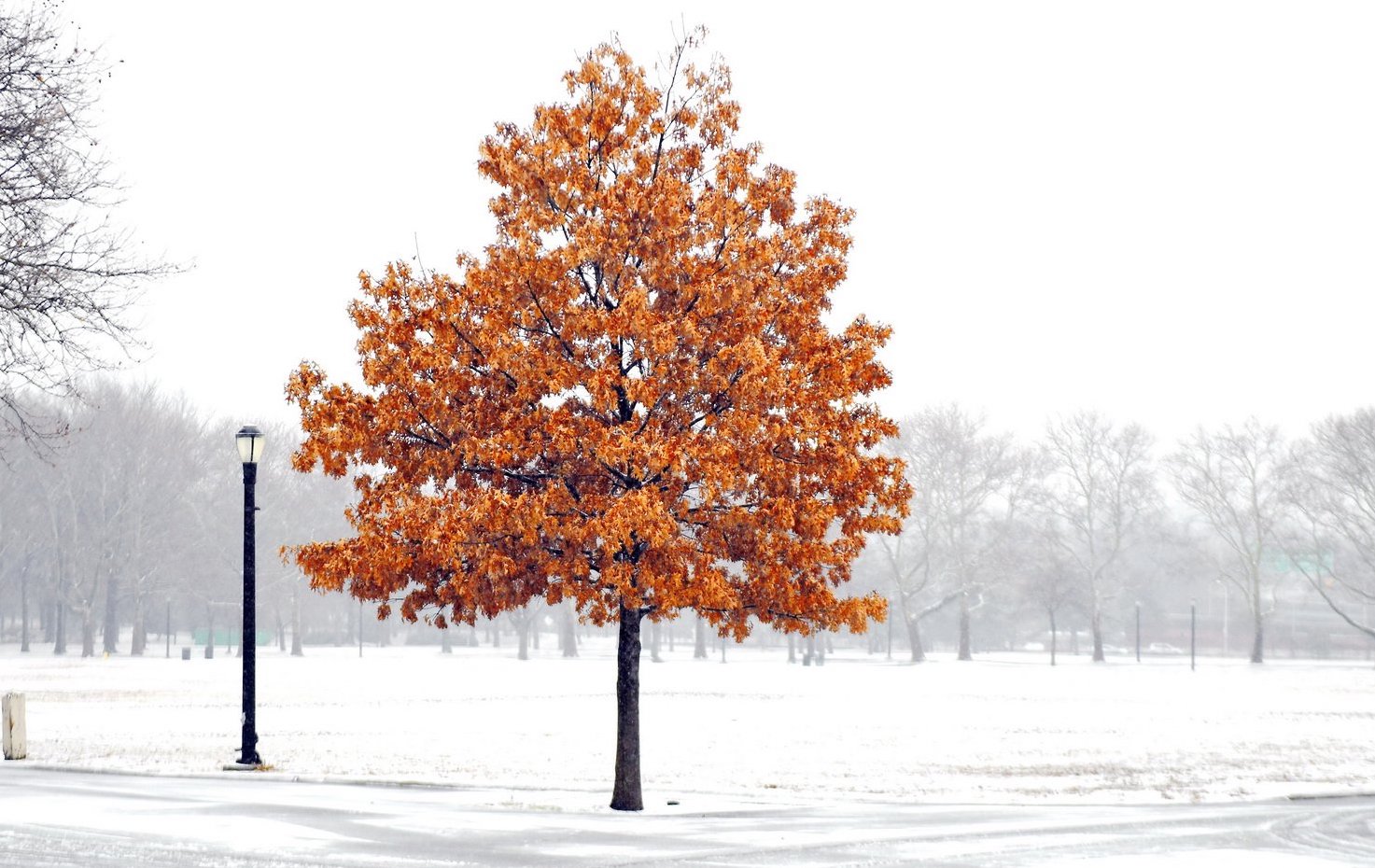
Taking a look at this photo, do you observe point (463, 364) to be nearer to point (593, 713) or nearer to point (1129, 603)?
point (593, 713)

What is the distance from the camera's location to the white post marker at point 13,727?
19719 mm

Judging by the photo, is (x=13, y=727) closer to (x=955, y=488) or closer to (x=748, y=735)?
(x=748, y=735)

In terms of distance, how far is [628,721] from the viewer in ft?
54.7

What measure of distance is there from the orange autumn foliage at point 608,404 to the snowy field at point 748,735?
3.30m

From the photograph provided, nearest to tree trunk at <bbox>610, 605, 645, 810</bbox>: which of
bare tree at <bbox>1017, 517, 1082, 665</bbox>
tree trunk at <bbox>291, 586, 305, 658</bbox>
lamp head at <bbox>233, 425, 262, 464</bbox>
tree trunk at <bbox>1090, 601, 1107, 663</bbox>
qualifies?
lamp head at <bbox>233, 425, 262, 464</bbox>

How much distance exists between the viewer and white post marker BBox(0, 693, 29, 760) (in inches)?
776

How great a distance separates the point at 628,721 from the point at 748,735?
13.1 m

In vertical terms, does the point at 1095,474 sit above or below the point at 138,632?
above

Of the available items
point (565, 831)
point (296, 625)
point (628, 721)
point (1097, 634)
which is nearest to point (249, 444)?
point (628, 721)

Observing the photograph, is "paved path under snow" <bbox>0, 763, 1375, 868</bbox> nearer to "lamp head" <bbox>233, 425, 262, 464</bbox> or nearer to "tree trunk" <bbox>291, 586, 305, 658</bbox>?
"lamp head" <bbox>233, 425, 262, 464</bbox>

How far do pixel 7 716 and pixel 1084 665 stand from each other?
69688 mm

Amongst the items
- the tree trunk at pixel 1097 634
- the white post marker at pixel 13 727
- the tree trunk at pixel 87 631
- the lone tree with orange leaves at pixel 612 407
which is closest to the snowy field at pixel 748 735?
the white post marker at pixel 13 727

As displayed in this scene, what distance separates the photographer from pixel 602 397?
14.8 metres

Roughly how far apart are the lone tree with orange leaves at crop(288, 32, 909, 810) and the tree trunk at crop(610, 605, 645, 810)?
0.12ft
